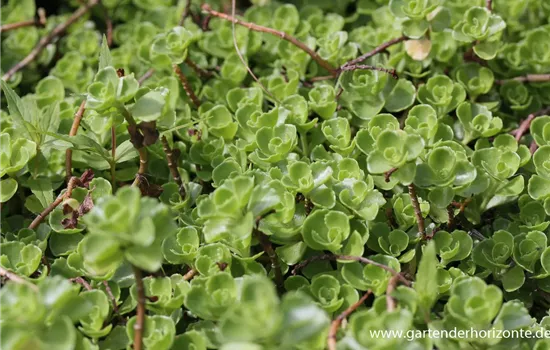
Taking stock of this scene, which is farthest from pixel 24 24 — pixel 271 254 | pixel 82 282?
pixel 271 254

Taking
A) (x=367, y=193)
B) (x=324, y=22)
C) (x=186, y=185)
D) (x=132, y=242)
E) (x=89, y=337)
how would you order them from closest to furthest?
(x=132, y=242)
(x=89, y=337)
(x=367, y=193)
(x=186, y=185)
(x=324, y=22)

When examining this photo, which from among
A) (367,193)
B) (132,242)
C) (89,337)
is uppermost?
(132,242)

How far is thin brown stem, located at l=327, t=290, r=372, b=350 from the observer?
891mm

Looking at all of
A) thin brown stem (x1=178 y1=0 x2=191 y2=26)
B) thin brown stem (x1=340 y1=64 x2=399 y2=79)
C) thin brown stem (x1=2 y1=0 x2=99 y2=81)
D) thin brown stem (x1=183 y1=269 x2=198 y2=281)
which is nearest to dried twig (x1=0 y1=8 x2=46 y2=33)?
thin brown stem (x1=2 y1=0 x2=99 y2=81)

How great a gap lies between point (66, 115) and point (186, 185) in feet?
1.12

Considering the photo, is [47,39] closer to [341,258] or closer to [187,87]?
[187,87]

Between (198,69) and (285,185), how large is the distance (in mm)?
523

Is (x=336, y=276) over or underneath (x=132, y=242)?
underneath

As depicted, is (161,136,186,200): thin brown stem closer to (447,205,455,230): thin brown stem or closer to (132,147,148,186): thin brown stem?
(132,147,148,186): thin brown stem

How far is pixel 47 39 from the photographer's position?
174cm

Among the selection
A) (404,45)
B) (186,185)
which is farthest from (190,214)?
(404,45)

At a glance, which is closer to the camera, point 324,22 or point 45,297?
point 45,297

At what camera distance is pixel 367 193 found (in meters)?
1.15

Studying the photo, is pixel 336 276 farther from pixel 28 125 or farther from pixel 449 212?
pixel 28 125
